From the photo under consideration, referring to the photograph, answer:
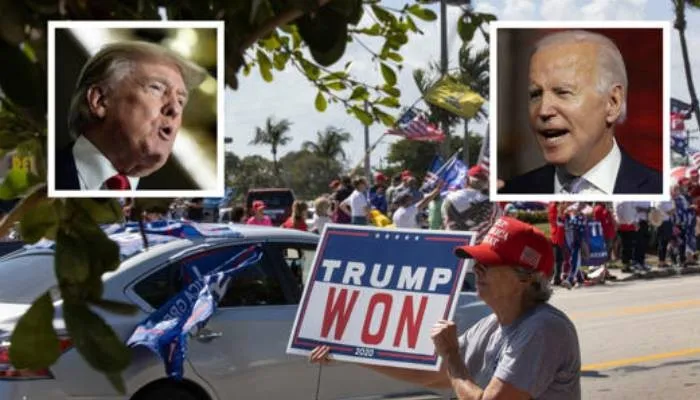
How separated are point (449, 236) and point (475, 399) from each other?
1.79ft

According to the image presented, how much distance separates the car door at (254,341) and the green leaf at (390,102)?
14.4ft

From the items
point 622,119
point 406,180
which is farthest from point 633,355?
point 622,119

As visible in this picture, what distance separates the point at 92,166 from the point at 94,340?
0.43 m

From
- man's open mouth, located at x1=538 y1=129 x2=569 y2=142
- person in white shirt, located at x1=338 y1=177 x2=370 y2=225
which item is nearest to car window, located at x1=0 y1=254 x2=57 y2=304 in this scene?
man's open mouth, located at x1=538 y1=129 x2=569 y2=142

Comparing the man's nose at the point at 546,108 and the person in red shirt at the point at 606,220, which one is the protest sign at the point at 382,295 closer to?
the man's nose at the point at 546,108

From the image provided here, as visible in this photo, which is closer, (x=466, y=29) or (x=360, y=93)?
(x=466, y=29)

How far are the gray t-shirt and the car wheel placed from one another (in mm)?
3193

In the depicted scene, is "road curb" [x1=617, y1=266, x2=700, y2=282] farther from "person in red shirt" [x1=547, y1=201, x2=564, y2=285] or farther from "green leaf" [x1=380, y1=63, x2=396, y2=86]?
"green leaf" [x1=380, y1=63, x2=396, y2=86]

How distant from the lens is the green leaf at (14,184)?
5.25ft

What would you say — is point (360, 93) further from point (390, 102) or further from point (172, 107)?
point (172, 107)

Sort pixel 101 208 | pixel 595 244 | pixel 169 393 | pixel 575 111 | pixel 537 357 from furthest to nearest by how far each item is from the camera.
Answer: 1. pixel 595 244
2. pixel 169 393
3. pixel 537 357
4. pixel 575 111
5. pixel 101 208

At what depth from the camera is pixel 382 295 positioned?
409 cm

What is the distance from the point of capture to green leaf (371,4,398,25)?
7.93 ft

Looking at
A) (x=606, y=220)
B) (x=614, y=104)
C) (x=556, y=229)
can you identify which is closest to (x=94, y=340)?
(x=614, y=104)
